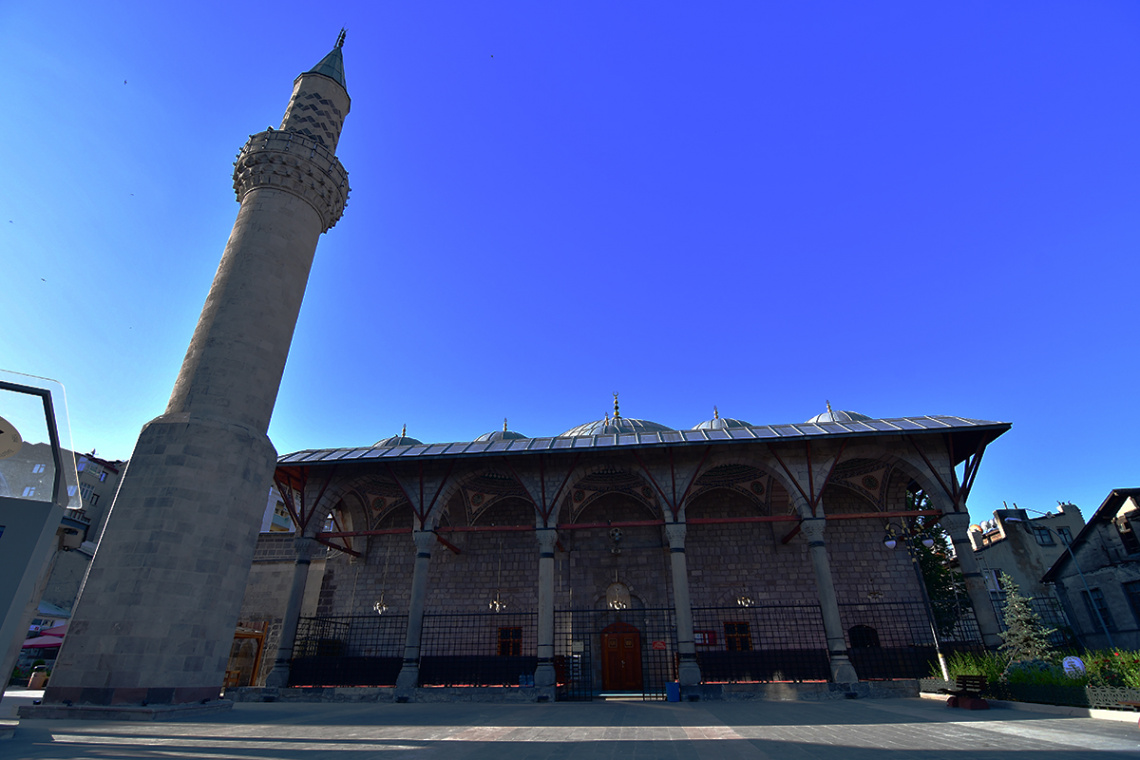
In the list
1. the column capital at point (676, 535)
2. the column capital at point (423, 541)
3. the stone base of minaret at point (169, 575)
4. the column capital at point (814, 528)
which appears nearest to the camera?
the stone base of minaret at point (169, 575)

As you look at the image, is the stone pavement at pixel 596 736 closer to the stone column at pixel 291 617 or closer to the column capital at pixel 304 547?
the stone column at pixel 291 617

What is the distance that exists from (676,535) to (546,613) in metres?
3.89

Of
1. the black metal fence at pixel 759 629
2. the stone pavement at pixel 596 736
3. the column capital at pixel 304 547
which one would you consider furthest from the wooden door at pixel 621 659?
the column capital at pixel 304 547

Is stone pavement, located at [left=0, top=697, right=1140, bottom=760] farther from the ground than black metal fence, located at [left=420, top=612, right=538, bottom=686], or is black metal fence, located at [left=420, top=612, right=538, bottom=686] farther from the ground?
black metal fence, located at [left=420, top=612, right=538, bottom=686]

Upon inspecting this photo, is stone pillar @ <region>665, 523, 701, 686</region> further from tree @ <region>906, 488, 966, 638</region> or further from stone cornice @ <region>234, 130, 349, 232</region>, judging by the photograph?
stone cornice @ <region>234, 130, 349, 232</region>

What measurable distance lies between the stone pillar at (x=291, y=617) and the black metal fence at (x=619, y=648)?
7.61 metres

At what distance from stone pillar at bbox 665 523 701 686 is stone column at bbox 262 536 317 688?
10.1m

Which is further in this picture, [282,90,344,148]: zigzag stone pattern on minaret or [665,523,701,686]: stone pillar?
[282,90,344,148]: zigzag stone pattern on minaret

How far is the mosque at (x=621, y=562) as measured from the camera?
14500mm

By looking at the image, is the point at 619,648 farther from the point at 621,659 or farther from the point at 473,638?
the point at 473,638

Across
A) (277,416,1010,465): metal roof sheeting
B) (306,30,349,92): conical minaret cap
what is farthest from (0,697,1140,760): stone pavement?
(306,30,349,92): conical minaret cap

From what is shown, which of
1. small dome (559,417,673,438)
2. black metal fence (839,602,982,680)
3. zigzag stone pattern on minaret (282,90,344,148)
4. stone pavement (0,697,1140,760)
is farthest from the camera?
small dome (559,417,673,438)

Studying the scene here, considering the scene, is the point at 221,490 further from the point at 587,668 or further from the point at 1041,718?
the point at 1041,718

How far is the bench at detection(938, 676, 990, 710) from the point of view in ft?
32.2
